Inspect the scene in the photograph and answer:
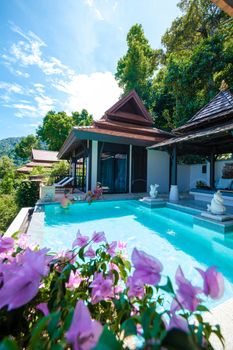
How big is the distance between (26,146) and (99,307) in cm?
5145

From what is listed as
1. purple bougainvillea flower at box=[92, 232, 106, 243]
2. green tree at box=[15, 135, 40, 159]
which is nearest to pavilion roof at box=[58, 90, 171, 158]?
purple bougainvillea flower at box=[92, 232, 106, 243]

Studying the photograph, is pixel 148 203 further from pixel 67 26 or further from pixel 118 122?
pixel 67 26

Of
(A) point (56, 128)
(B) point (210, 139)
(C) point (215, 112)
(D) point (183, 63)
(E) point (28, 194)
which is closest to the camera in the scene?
(E) point (28, 194)

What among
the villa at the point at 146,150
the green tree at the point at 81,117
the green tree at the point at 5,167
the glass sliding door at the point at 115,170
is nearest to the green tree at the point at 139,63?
the villa at the point at 146,150

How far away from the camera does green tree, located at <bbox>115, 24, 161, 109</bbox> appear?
69.9 ft

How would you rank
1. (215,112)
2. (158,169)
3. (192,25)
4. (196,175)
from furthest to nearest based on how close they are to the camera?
(192,25) → (196,175) → (158,169) → (215,112)

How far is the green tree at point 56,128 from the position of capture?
35281mm

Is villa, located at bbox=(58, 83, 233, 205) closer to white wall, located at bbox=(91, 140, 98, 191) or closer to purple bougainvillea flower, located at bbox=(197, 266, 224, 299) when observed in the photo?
white wall, located at bbox=(91, 140, 98, 191)

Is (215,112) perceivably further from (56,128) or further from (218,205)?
(56,128)

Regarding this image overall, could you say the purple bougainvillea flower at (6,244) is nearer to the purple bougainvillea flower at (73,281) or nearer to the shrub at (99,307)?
the shrub at (99,307)

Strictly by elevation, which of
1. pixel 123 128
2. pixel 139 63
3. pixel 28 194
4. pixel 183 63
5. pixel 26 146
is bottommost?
pixel 28 194

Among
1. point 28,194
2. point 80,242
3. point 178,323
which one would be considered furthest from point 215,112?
point 178,323

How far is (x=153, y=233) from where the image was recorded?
6113mm

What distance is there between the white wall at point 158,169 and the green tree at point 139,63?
10661mm
